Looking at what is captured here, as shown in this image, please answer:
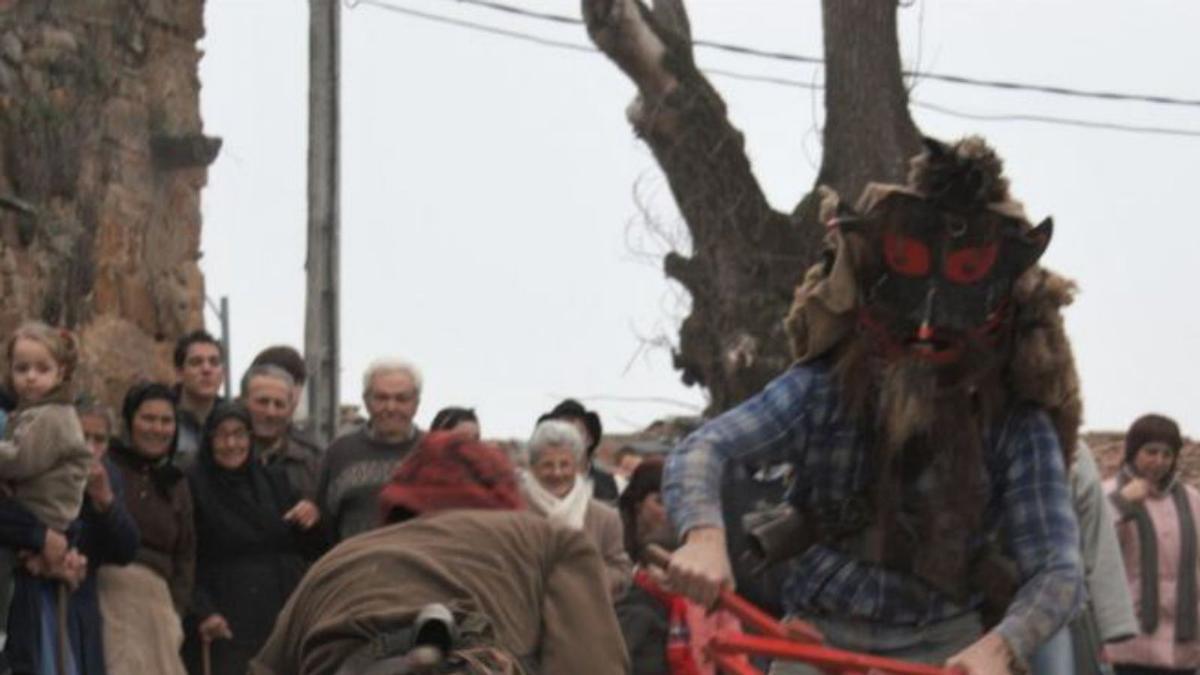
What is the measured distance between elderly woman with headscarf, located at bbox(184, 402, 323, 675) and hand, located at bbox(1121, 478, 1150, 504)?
3.53m

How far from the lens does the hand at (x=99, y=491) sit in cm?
1199

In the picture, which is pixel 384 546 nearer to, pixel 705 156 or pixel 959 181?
pixel 959 181

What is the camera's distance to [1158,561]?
14.6 m

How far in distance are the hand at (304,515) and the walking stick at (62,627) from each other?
0.95m

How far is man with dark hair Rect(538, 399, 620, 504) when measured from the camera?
1418cm

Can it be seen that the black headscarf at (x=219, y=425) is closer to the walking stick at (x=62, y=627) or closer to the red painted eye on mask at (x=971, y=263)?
the walking stick at (x=62, y=627)

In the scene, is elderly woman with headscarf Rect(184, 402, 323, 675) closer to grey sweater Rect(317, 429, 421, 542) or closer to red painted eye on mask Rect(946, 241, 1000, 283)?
grey sweater Rect(317, 429, 421, 542)

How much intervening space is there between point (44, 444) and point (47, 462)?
0.09 meters

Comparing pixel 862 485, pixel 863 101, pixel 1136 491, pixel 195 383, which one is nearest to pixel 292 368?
pixel 195 383

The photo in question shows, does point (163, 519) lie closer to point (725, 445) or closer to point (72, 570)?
point (72, 570)

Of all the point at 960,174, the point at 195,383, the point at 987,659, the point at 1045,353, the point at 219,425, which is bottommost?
the point at 987,659

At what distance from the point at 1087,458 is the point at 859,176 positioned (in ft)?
41.6

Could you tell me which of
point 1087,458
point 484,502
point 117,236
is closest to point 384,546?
point 484,502

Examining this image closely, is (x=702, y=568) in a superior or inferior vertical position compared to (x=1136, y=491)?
superior
